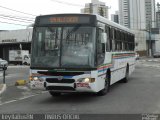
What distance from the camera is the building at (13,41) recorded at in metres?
64.3

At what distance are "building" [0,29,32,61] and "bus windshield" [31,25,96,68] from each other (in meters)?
50.1

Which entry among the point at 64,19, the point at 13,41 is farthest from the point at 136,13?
the point at 64,19

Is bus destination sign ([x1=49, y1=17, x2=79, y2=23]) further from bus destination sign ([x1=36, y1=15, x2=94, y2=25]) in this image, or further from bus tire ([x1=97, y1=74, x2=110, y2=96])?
bus tire ([x1=97, y1=74, x2=110, y2=96])

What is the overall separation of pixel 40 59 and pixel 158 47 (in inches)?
4148

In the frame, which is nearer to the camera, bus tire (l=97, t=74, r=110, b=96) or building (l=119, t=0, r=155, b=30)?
bus tire (l=97, t=74, r=110, b=96)

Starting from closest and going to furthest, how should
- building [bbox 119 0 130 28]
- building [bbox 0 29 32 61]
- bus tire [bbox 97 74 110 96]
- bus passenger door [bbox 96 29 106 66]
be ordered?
bus passenger door [bbox 96 29 106 66] → bus tire [bbox 97 74 110 96] → building [bbox 0 29 32 61] → building [bbox 119 0 130 28]

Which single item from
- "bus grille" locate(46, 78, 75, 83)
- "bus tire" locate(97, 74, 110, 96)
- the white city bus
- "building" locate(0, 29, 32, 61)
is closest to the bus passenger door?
the white city bus

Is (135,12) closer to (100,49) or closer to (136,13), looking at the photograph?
(136,13)

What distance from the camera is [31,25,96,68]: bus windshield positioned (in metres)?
11.8

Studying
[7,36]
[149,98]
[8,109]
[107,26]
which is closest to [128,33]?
[107,26]

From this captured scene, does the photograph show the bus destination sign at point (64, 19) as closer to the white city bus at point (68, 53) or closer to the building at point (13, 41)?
the white city bus at point (68, 53)

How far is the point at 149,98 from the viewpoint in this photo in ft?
41.9

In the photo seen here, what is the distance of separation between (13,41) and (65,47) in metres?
55.7

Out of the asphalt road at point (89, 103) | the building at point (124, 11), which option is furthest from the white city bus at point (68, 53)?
the building at point (124, 11)
